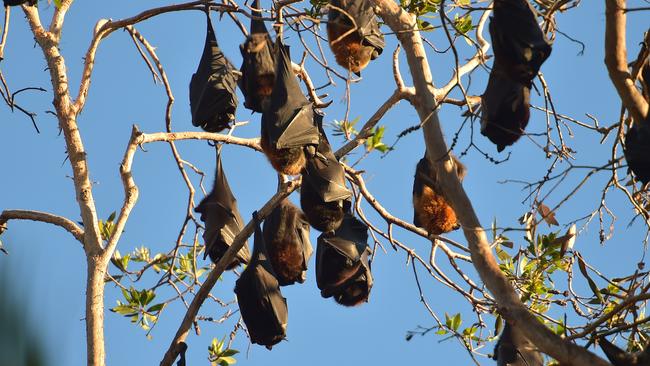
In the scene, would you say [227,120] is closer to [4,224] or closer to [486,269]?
[4,224]

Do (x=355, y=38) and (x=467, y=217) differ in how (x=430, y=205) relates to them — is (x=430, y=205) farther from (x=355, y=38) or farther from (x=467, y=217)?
(x=467, y=217)

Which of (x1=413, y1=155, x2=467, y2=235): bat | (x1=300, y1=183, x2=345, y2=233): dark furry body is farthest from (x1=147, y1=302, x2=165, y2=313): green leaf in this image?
(x1=413, y1=155, x2=467, y2=235): bat

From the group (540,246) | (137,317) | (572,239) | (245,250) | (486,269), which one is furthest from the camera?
(245,250)

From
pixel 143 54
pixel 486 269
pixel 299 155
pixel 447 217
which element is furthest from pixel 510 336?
pixel 143 54

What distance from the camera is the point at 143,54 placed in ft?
26.6

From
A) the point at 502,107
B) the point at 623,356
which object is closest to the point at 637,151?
the point at 623,356

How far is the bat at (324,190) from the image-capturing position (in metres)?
7.52

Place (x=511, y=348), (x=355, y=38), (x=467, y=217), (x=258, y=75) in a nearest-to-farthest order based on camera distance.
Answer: (x=467, y=217) < (x=511, y=348) < (x=355, y=38) < (x=258, y=75)

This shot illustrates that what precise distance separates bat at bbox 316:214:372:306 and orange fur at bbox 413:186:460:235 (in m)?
1.07

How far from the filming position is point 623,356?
3.81 m

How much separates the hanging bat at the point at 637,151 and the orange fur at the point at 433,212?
299cm

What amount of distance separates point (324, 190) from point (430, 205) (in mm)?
860

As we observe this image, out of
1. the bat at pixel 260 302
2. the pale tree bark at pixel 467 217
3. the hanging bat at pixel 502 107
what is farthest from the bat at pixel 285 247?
the pale tree bark at pixel 467 217

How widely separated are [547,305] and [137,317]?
11.2 feet
